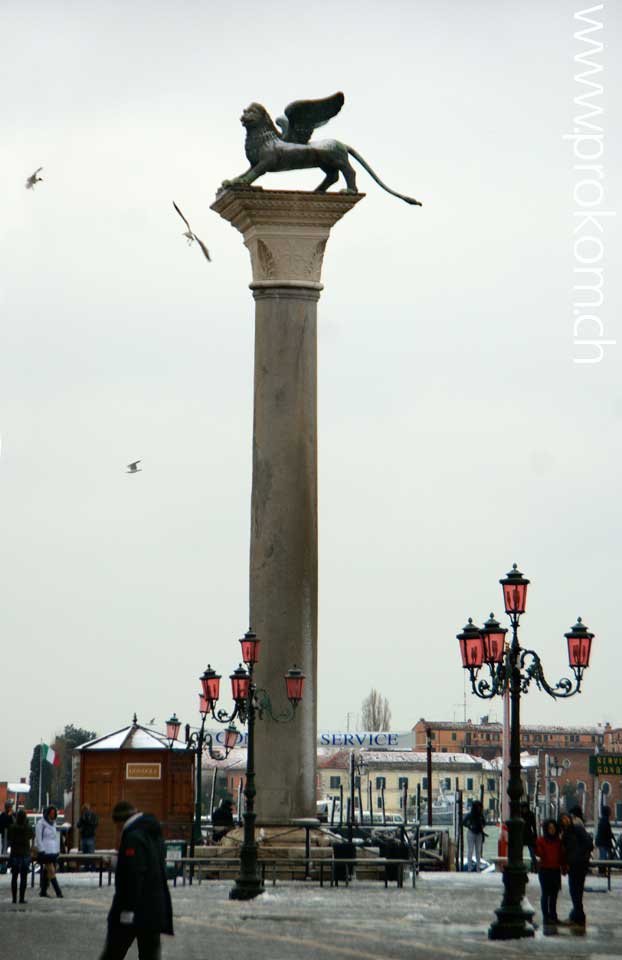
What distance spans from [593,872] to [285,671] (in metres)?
10.7

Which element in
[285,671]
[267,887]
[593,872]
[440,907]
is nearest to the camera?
[440,907]

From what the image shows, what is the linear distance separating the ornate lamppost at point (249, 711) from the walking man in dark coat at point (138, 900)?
13604 millimetres

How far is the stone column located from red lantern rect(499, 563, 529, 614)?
33.0ft

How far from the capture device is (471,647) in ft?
82.1

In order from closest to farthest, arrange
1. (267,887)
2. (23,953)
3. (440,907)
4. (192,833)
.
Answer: (23,953)
(440,907)
(267,887)
(192,833)

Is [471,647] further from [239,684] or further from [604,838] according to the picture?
[604,838]

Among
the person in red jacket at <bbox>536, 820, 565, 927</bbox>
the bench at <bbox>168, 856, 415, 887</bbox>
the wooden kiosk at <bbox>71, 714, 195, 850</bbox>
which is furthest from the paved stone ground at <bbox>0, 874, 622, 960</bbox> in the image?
the wooden kiosk at <bbox>71, 714, 195, 850</bbox>

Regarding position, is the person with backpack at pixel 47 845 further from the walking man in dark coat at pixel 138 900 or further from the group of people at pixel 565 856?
the walking man in dark coat at pixel 138 900

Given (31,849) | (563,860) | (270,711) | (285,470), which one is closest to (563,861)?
(563,860)

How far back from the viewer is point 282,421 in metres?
34.2

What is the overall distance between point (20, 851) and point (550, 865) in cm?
730

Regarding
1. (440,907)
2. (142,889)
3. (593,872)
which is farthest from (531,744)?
(142,889)

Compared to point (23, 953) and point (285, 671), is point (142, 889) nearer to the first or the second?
point (23, 953)

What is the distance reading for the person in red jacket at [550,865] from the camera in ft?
82.3
